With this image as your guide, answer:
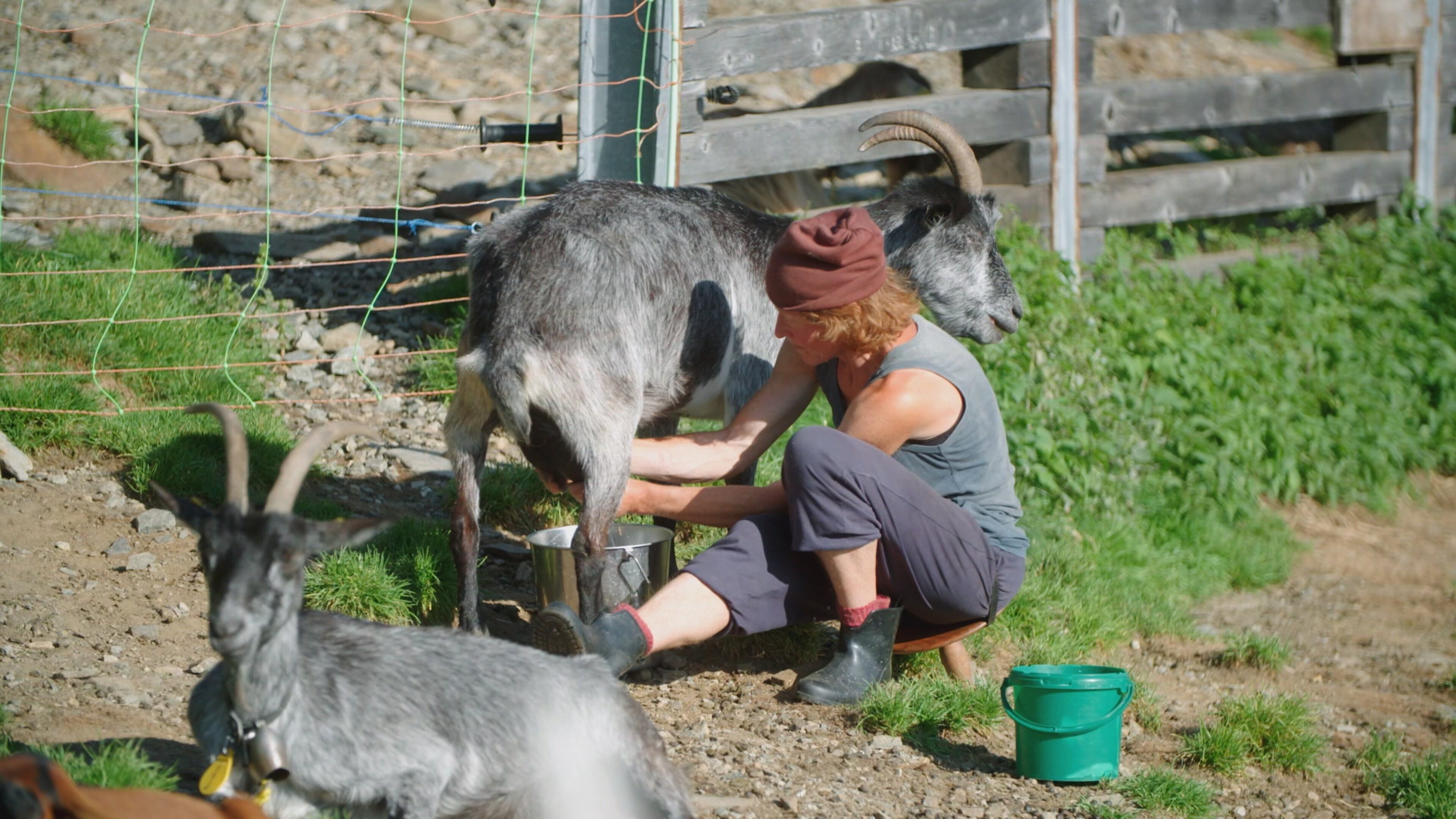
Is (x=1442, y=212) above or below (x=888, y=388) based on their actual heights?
above

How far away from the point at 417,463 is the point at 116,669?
1848 mm

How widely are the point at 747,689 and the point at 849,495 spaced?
0.78 meters

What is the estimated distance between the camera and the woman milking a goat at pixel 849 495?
3.62 metres

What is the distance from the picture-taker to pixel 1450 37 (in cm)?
826

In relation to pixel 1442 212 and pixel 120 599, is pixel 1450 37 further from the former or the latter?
pixel 120 599

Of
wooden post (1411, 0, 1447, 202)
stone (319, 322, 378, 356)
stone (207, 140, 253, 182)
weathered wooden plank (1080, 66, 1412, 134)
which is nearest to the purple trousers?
stone (319, 322, 378, 356)

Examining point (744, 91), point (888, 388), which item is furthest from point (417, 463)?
point (744, 91)

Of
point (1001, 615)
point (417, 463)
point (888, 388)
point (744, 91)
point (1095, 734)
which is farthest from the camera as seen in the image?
point (744, 91)

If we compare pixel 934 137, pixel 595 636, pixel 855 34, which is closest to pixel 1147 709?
pixel 595 636

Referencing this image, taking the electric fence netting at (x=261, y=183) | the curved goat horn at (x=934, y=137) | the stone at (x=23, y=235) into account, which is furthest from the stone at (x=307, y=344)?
the curved goat horn at (x=934, y=137)

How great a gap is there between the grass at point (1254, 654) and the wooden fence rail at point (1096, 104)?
272 cm

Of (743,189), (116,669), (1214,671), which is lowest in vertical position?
(1214,671)

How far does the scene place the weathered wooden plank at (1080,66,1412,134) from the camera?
23.6 ft

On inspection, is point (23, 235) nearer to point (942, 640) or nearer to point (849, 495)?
point (849, 495)
